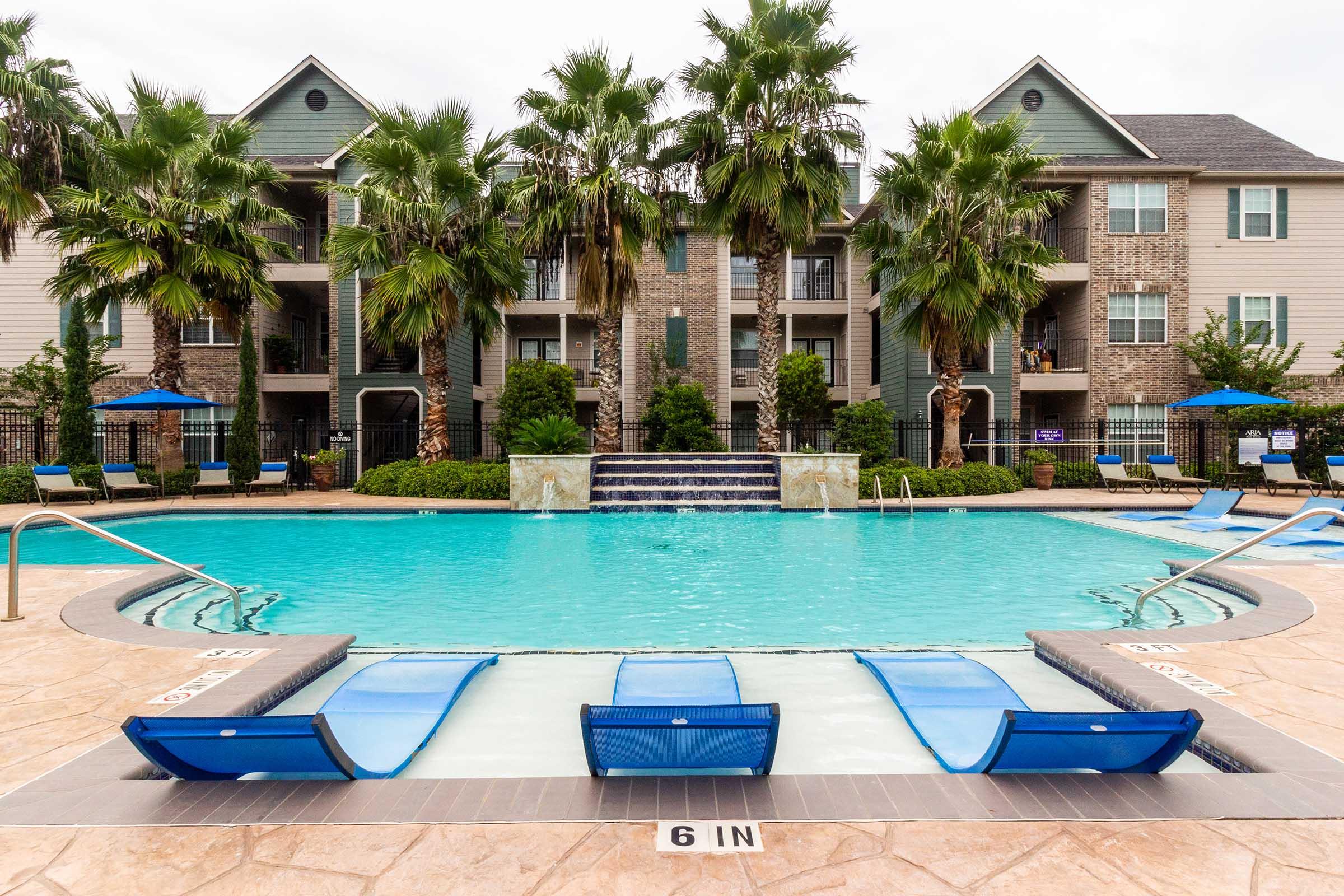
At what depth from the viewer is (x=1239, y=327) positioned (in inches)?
822

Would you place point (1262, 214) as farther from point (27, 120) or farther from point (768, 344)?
point (27, 120)

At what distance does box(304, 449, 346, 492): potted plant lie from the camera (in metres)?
19.0

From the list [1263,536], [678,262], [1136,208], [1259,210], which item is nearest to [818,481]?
[1263,536]

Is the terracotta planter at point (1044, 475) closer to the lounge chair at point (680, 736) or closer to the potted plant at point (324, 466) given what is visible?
the lounge chair at point (680, 736)

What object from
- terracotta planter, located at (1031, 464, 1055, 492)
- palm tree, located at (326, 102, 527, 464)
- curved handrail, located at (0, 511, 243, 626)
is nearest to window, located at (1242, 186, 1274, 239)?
terracotta planter, located at (1031, 464, 1055, 492)

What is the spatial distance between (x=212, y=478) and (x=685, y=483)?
11649 mm

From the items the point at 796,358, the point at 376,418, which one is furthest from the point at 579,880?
the point at 376,418

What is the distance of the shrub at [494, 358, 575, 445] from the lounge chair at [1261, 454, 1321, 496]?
17760mm

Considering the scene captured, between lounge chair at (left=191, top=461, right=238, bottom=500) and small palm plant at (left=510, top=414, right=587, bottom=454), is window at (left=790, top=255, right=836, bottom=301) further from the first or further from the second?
lounge chair at (left=191, top=461, right=238, bottom=500)

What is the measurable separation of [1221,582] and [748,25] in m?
15.5

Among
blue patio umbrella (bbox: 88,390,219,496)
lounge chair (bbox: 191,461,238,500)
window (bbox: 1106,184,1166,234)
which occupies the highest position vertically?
window (bbox: 1106,184,1166,234)

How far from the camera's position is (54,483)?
15211mm

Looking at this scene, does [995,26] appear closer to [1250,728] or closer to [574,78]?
[574,78]

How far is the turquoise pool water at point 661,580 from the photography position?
6.18 m
